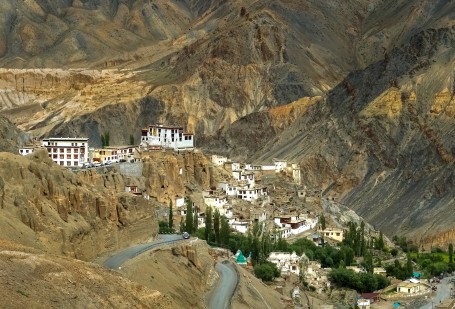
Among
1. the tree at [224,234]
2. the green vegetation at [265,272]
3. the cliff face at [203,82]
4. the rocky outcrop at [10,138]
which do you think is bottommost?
the green vegetation at [265,272]

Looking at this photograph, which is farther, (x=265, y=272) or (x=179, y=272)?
(x=265, y=272)

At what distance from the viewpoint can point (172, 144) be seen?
92375 millimetres

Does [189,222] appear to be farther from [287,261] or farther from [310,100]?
[310,100]

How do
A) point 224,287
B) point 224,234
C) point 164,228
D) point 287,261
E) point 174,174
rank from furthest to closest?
point 174,174, point 224,234, point 287,261, point 164,228, point 224,287

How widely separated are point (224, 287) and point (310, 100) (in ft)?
326

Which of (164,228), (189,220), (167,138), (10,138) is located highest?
(167,138)

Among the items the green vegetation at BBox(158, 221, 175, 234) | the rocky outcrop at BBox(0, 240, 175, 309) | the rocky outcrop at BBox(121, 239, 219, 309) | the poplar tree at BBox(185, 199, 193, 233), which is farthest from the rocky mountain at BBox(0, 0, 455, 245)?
the rocky outcrop at BBox(0, 240, 175, 309)

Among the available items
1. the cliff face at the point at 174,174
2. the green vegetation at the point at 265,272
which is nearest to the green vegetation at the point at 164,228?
the green vegetation at the point at 265,272

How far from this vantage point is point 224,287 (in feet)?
169

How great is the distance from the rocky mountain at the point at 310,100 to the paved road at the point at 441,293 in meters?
21.0

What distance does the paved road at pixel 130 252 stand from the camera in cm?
4466

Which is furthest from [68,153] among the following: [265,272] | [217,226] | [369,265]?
[369,265]

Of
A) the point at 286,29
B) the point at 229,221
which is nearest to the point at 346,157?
the point at 229,221

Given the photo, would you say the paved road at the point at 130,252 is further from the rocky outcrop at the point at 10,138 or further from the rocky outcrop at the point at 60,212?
the rocky outcrop at the point at 10,138
